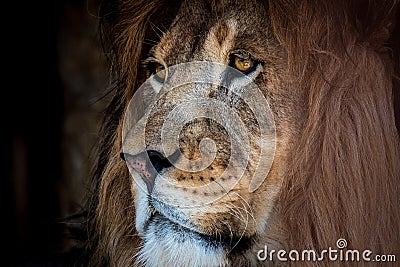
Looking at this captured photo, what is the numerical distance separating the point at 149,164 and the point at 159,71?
10.5 inches

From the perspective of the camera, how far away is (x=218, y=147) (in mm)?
1278

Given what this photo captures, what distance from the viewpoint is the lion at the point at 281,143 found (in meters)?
1.27

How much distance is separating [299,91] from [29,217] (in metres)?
2.12

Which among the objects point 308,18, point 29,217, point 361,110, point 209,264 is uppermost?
point 308,18

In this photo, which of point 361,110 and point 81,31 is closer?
point 361,110

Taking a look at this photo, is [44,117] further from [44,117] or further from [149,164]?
[149,164]

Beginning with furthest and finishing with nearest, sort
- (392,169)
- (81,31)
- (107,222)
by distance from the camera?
(81,31) → (107,222) → (392,169)

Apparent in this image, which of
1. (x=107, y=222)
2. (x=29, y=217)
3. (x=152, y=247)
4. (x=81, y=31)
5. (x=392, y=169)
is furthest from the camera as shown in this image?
(x=29, y=217)

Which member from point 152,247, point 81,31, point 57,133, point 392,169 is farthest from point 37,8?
point 392,169

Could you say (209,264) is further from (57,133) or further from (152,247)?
(57,133)

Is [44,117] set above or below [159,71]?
below

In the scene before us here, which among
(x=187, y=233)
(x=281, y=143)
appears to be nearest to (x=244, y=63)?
(x=281, y=143)

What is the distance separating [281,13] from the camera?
132cm

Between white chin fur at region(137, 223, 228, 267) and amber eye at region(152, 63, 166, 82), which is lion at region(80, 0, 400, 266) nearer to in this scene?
white chin fur at region(137, 223, 228, 267)
